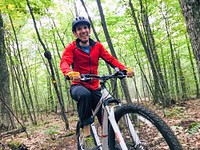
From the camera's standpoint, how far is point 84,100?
3.68 metres

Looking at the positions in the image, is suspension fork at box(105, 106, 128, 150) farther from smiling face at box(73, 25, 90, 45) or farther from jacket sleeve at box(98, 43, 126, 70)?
smiling face at box(73, 25, 90, 45)

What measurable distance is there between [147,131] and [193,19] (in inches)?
73.6

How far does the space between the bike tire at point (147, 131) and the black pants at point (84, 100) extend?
0.65 metres

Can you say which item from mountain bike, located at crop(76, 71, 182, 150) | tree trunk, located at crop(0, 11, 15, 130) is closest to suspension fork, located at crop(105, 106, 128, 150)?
mountain bike, located at crop(76, 71, 182, 150)

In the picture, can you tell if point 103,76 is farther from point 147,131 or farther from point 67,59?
point 147,131

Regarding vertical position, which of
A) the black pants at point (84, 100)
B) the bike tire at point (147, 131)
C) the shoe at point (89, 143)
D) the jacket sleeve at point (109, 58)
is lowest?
the shoe at point (89, 143)

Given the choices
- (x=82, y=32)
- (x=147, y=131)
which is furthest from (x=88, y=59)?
(x=147, y=131)

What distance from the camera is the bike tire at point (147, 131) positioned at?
2471mm

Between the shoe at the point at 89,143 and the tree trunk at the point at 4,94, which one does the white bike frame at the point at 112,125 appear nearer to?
the shoe at the point at 89,143

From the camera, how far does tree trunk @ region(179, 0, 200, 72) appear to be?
3424 millimetres

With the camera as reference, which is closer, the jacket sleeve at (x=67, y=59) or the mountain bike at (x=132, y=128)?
the mountain bike at (x=132, y=128)

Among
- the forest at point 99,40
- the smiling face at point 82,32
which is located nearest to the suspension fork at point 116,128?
the smiling face at point 82,32

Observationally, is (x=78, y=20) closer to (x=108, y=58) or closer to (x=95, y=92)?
(x=108, y=58)

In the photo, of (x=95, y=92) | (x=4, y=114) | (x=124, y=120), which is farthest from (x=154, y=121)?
(x=4, y=114)
